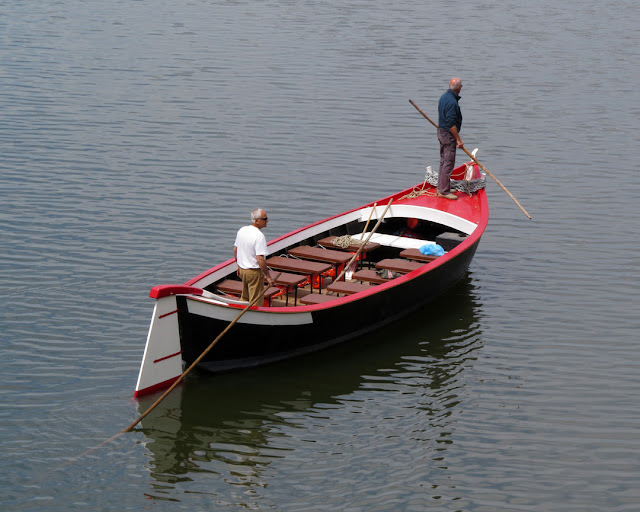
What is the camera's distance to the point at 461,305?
19234mm

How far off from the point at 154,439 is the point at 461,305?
309 inches

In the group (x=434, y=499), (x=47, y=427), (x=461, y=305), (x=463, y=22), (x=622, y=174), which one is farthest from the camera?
(x=463, y=22)

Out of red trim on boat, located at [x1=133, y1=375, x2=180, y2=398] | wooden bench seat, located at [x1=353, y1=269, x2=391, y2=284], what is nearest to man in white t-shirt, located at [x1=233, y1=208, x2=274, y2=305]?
red trim on boat, located at [x1=133, y1=375, x2=180, y2=398]

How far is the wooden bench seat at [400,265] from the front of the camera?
58.0 feet

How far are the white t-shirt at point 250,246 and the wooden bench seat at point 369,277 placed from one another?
2.90 m

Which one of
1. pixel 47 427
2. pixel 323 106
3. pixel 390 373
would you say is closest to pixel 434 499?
pixel 390 373

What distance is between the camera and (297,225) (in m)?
22.5

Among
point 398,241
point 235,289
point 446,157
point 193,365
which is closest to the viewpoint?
point 193,365

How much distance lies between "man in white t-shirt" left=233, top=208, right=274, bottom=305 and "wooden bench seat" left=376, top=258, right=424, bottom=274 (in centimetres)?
317

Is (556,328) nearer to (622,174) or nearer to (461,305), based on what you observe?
(461,305)

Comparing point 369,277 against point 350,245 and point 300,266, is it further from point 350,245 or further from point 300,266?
point 350,245

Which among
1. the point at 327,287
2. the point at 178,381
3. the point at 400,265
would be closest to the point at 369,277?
the point at 400,265

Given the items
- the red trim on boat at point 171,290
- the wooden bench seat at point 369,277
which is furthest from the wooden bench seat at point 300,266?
the red trim on boat at point 171,290

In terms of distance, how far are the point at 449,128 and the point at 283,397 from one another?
802cm
